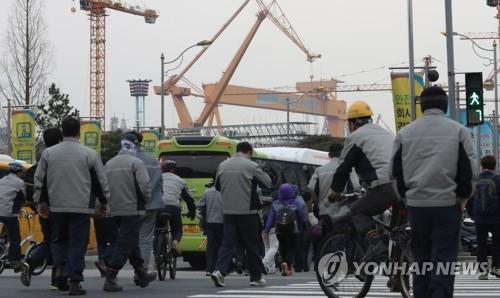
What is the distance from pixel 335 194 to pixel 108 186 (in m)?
3.66

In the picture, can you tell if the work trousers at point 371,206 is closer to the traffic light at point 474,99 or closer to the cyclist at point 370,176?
the cyclist at point 370,176

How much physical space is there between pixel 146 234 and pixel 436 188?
673cm

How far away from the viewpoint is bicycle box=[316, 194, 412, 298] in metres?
10.1

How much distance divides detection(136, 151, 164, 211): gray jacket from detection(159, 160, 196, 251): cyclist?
78.3 inches

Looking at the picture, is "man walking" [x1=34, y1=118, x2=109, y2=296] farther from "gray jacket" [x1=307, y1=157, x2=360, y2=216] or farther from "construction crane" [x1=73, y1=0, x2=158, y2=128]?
"construction crane" [x1=73, y1=0, x2=158, y2=128]

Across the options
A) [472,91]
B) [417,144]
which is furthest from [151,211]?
[472,91]

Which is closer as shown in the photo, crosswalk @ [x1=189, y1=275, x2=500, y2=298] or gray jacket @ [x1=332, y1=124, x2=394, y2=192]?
gray jacket @ [x1=332, y1=124, x2=394, y2=192]

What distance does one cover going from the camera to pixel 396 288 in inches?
404

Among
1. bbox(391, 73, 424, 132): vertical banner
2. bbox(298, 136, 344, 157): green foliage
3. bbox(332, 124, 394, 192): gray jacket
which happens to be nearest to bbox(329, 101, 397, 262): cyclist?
bbox(332, 124, 394, 192): gray jacket

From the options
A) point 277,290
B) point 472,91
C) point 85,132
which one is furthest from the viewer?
point 85,132

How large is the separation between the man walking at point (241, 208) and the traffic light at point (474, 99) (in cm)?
1259

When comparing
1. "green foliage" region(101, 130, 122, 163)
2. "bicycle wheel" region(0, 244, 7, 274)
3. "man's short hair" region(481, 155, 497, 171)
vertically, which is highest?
"green foliage" region(101, 130, 122, 163)

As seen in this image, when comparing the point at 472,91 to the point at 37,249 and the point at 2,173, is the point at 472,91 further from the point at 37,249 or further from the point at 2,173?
the point at 37,249

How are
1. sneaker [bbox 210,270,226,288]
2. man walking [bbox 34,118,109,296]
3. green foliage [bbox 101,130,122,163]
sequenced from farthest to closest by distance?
green foliage [bbox 101,130,122,163] < sneaker [bbox 210,270,226,288] < man walking [bbox 34,118,109,296]
